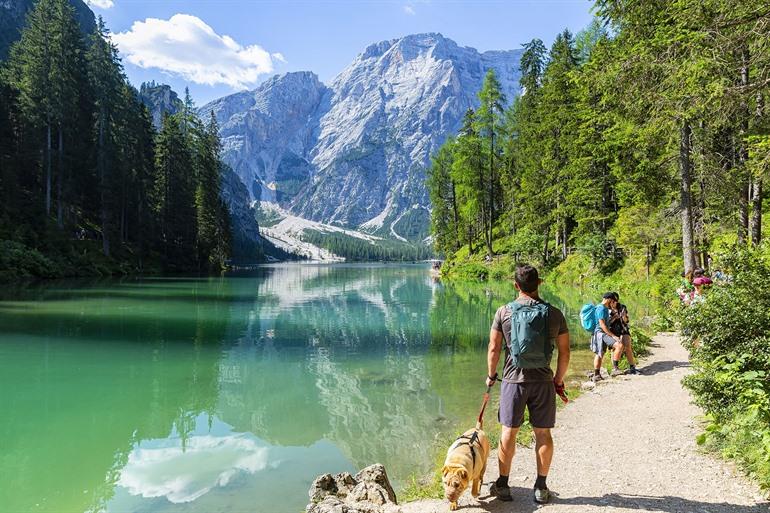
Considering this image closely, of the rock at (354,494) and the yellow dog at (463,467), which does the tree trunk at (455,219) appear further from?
the yellow dog at (463,467)

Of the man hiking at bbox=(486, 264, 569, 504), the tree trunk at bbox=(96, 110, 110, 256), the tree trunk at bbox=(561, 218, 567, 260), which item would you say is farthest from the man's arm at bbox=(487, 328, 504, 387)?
the tree trunk at bbox=(96, 110, 110, 256)

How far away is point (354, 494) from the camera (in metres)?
5.39

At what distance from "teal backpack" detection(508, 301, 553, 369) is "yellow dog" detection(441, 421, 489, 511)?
970 millimetres

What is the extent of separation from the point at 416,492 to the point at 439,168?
205ft

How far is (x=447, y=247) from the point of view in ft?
231

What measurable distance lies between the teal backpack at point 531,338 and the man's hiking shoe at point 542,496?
4.25 feet

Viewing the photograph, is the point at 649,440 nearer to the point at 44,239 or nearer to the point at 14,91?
the point at 44,239

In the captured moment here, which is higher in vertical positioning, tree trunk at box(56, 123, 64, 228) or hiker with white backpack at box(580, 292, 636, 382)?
tree trunk at box(56, 123, 64, 228)

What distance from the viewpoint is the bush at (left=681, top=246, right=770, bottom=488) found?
5.18 m

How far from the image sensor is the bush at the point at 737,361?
5180 millimetres

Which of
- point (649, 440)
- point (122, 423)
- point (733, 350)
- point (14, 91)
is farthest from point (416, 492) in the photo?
point (14, 91)

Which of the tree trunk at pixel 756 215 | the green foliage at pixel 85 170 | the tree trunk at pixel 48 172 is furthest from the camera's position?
the tree trunk at pixel 48 172

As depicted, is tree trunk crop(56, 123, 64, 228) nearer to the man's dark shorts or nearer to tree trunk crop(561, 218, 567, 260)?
tree trunk crop(561, 218, 567, 260)


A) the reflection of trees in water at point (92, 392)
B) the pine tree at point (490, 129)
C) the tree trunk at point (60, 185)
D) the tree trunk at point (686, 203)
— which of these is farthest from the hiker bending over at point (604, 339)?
the tree trunk at point (60, 185)
